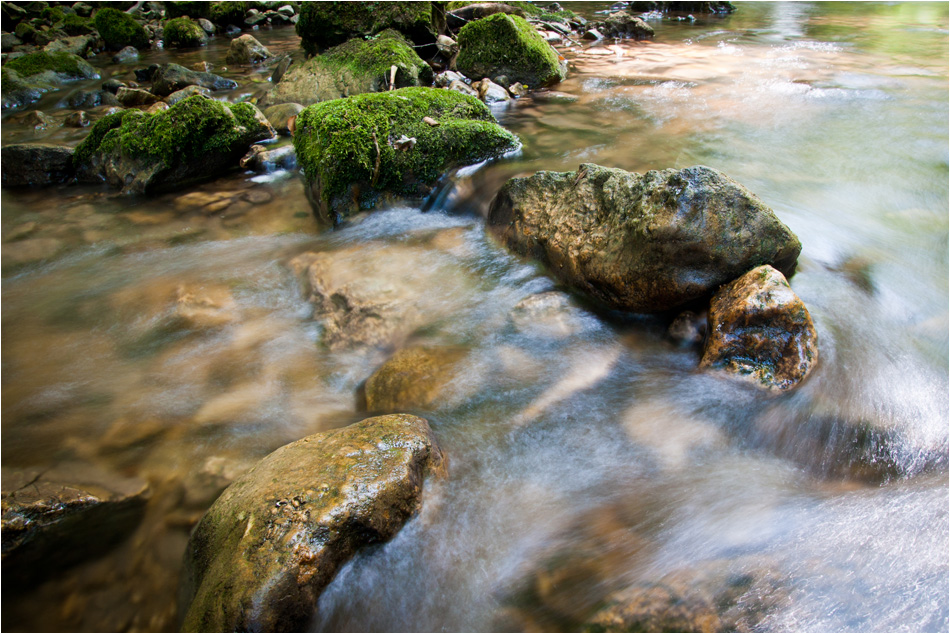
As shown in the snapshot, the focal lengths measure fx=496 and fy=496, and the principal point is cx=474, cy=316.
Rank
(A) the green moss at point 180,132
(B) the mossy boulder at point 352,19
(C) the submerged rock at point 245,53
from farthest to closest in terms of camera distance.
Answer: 1. (C) the submerged rock at point 245,53
2. (B) the mossy boulder at point 352,19
3. (A) the green moss at point 180,132

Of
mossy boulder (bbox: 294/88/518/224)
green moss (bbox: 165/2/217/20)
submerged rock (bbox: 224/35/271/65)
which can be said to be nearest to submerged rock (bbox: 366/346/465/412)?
mossy boulder (bbox: 294/88/518/224)

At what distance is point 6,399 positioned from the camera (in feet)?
10.1

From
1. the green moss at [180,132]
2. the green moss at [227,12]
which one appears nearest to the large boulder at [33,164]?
the green moss at [180,132]

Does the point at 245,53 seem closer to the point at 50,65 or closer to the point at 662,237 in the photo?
the point at 50,65

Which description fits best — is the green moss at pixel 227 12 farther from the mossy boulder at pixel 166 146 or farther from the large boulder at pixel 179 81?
the mossy boulder at pixel 166 146

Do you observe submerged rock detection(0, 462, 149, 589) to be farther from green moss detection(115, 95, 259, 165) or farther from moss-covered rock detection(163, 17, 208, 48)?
moss-covered rock detection(163, 17, 208, 48)

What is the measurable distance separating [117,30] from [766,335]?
677 inches

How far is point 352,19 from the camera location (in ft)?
27.4

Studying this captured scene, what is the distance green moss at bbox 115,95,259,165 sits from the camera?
18.0ft

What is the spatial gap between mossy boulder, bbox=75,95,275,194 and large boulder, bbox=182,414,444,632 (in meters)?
4.64

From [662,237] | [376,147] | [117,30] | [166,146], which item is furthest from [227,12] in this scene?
[662,237]

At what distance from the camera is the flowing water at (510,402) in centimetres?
208

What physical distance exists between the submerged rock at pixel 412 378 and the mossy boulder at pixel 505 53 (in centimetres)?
695

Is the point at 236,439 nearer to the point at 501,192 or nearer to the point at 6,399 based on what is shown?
the point at 6,399
